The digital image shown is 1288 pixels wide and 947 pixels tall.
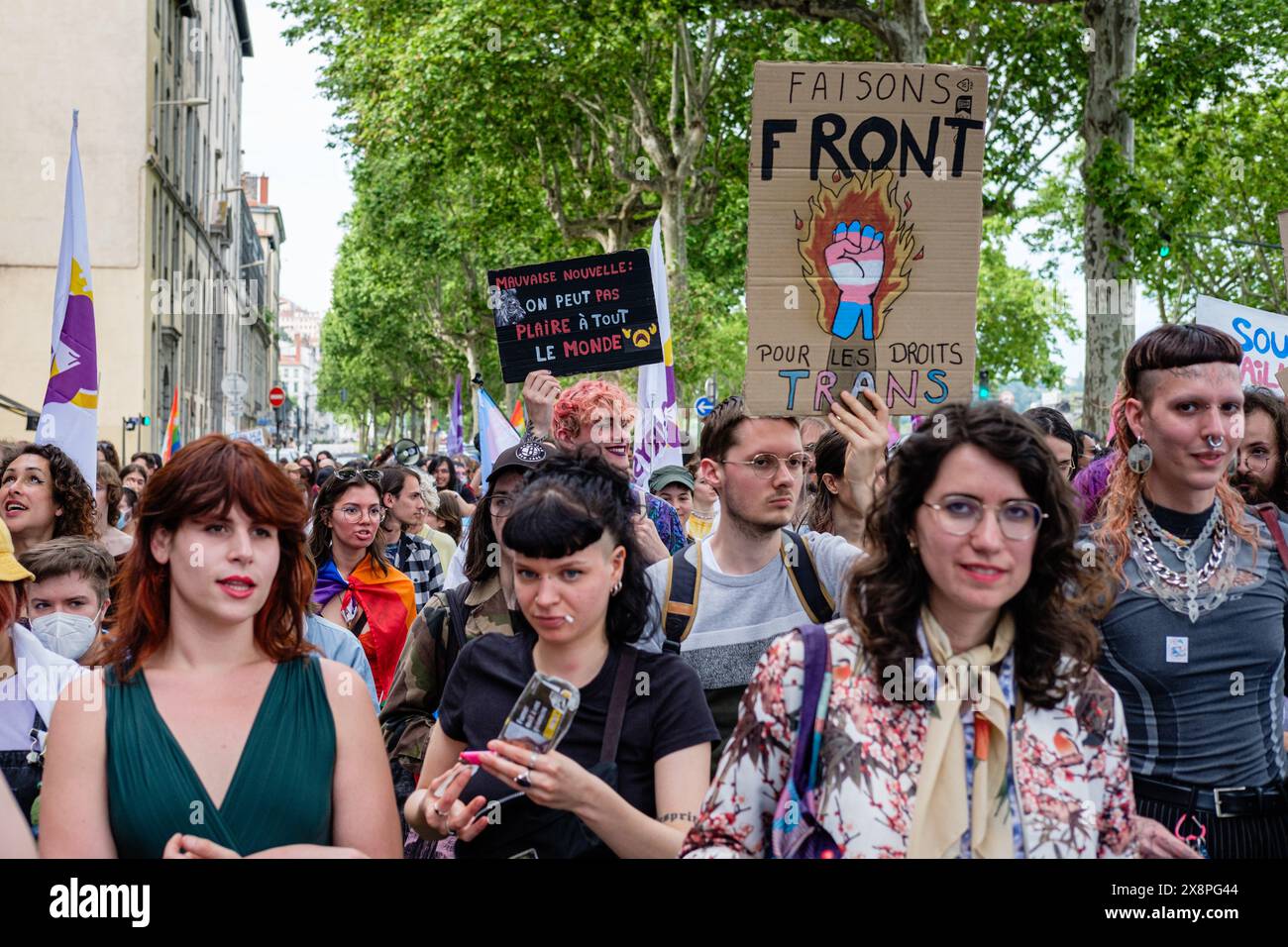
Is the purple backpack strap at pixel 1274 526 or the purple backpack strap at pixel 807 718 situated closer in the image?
the purple backpack strap at pixel 807 718

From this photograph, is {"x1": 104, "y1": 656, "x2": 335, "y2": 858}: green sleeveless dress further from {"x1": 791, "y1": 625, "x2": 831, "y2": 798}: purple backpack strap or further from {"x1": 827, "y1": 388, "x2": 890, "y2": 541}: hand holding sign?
{"x1": 827, "y1": 388, "x2": 890, "y2": 541}: hand holding sign

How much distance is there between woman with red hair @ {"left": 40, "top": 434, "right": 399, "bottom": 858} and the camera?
2920 millimetres

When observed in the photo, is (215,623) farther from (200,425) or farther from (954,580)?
(200,425)

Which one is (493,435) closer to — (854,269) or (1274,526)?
(854,269)

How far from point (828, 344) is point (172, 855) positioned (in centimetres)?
266

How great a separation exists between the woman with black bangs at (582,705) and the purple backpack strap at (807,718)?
45cm

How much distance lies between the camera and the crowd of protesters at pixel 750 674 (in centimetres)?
270

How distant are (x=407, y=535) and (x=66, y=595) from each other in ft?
10.2

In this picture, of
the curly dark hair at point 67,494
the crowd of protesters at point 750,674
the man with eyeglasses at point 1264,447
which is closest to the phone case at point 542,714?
the crowd of protesters at point 750,674

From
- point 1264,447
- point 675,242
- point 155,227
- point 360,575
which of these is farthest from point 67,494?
point 155,227

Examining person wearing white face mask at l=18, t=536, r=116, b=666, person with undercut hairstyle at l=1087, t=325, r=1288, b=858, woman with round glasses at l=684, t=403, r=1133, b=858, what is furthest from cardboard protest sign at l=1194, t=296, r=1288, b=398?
woman with round glasses at l=684, t=403, r=1133, b=858

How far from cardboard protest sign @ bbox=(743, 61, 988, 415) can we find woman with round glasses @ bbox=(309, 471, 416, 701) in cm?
255

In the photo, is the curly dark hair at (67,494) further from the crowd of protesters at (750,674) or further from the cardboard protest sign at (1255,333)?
the cardboard protest sign at (1255,333)
